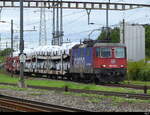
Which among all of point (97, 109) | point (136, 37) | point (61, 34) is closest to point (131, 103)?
point (97, 109)

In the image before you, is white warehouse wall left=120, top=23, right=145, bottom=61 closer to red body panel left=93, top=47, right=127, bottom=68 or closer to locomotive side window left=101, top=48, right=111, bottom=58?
red body panel left=93, top=47, right=127, bottom=68

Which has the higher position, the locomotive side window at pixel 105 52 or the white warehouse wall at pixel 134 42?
the white warehouse wall at pixel 134 42

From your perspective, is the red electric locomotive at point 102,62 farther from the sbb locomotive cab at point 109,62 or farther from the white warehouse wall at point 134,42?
the white warehouse wall at point 134,42

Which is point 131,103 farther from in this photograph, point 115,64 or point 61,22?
point 61,22

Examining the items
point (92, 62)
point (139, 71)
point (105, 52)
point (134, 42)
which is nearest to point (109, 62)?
point (105, 52)

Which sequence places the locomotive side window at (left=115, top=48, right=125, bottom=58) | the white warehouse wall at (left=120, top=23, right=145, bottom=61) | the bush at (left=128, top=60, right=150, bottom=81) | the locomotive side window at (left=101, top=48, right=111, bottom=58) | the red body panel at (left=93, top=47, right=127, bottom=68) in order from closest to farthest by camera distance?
the red body panel at (left=93, top=47, right=127, bottom=68)
the locomotive side window at (left=101, top=48, right=111, bottom=58)
the locomotive side window at (left=115, top=48, right=125, bottom=58)
the bush at (left=128, top=60, right=150, bottom=81)
the white warehouse wall at (left=120, top=23, right=145, bottom=61)

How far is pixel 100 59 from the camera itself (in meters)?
30.6

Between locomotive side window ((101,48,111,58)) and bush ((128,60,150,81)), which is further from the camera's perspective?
bush ((128,60,150,81))

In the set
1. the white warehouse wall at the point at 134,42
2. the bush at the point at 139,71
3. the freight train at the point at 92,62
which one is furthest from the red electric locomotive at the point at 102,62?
the white warehouse wall at the point at 134,42

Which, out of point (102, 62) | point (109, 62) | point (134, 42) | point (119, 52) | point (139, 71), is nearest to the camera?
point (102, 62)

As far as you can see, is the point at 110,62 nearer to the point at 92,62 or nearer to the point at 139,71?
the point at 92,62

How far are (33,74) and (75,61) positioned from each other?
57.3ft

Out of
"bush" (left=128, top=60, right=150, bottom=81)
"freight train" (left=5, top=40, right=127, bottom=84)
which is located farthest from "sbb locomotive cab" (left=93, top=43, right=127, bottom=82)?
"bush" (left=128, top=60, right=150, bottom=81)

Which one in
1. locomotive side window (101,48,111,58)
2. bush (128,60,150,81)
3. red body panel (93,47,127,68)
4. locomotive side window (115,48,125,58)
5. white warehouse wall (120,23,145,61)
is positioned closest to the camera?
red body panel (93,47,127,68)
